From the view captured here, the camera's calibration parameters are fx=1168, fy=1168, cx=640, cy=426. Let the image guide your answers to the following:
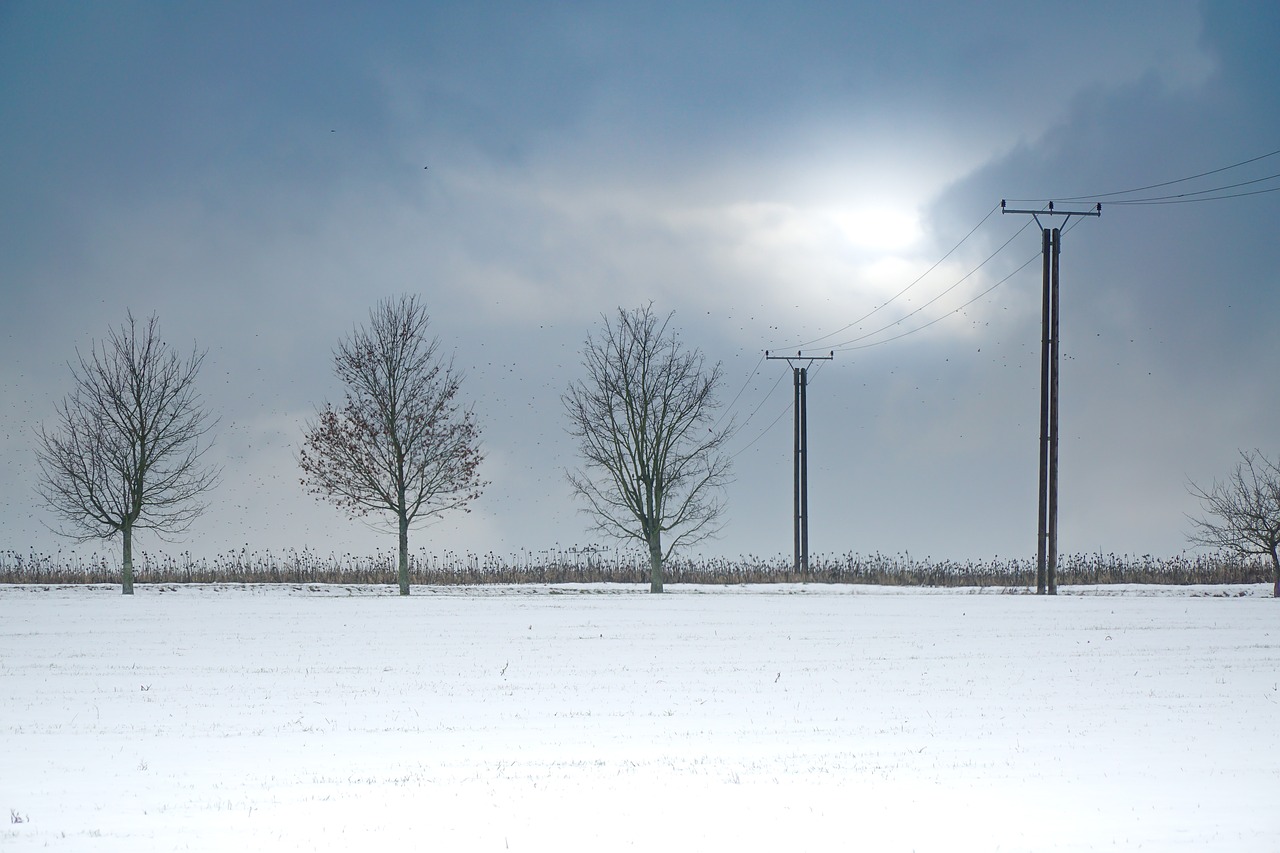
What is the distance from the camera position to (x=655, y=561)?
1479 inches

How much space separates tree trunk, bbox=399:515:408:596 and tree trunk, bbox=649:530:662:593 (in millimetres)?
7626

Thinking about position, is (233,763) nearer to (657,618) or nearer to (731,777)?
(731,777)

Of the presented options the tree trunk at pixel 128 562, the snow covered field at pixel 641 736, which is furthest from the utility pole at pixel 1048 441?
the tree trunk at pixel 128 562

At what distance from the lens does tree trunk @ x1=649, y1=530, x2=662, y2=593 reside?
3669 centimetres

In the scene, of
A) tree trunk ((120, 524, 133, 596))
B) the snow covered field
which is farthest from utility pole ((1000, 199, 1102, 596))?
tree trunk ((120, 524, 133, 596))

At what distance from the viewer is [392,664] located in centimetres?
1658

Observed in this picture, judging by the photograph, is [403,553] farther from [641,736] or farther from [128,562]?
[641,736]

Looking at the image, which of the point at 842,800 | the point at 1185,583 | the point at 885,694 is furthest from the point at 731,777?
the point at 1185,583

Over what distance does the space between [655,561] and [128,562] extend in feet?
52.2

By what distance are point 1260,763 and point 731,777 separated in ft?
14.6

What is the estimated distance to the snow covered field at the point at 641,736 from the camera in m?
7.45

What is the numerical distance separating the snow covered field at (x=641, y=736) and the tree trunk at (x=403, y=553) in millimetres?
11840

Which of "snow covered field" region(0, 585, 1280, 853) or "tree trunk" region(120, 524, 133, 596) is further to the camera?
"tree trunk" region(120, 524, 133, 596)

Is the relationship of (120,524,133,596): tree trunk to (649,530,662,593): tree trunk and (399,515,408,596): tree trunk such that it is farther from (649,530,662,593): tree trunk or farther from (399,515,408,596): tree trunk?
(649,530,662,593): tree trunk
